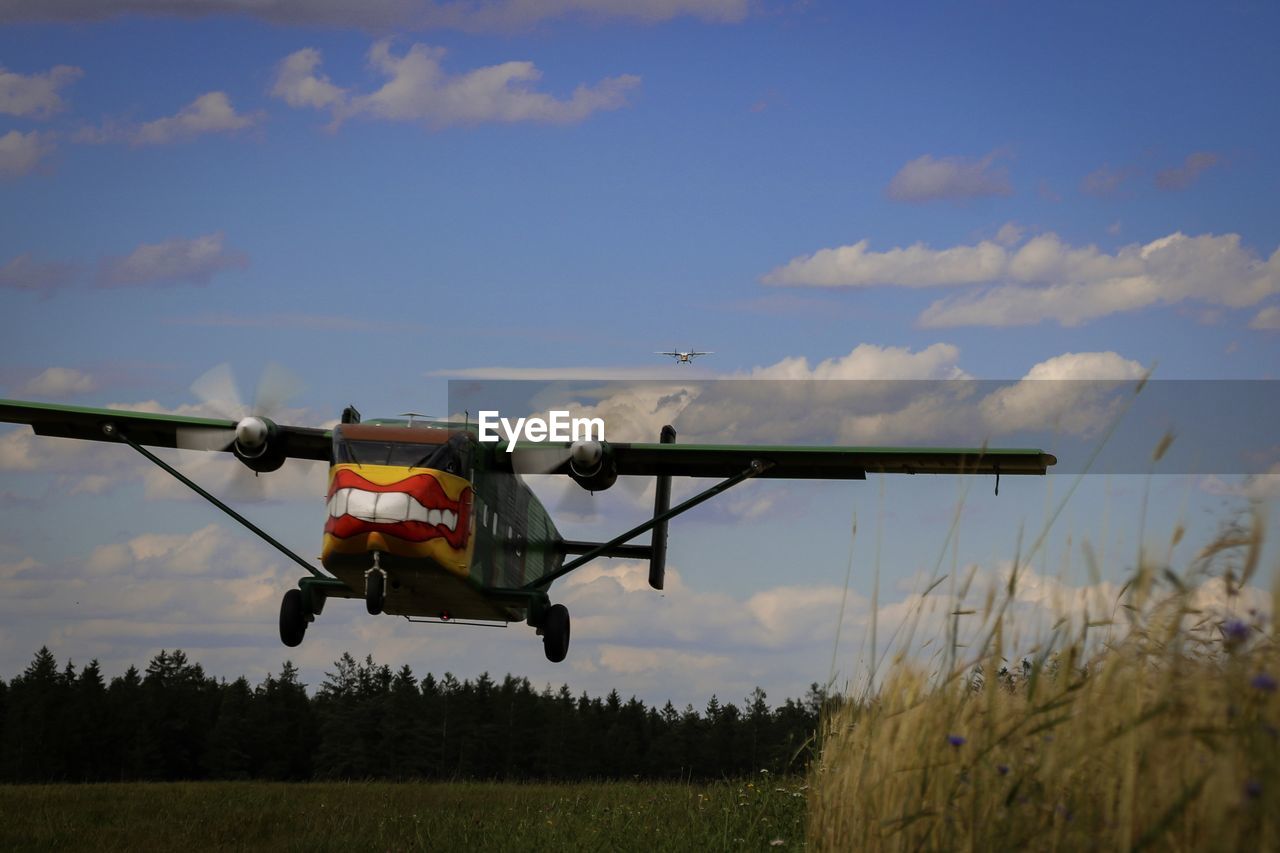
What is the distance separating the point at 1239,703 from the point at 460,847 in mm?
9148

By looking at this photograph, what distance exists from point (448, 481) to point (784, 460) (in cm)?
664

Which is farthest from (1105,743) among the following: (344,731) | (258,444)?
(344,731)

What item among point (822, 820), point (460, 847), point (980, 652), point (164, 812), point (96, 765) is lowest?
point (96, 765)

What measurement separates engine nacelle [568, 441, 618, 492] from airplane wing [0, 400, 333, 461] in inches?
173

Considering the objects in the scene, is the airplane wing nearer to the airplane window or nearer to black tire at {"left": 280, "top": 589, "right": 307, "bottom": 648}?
black tire at {"left": 280, "top": 589, "right": 307, "bottom": 648}

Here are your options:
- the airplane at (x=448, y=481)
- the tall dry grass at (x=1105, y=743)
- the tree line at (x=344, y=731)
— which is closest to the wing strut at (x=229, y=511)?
the airplane at (x=448, y=481)

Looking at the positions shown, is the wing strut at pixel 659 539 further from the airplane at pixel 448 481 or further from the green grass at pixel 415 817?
the green grass at pixel 415 817

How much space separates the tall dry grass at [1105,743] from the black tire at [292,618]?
49.5 feet

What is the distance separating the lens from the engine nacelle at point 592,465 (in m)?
21.8

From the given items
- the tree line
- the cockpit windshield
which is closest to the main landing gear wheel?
the cockpit windshield

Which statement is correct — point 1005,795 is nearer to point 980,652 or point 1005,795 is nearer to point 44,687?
point 980,652

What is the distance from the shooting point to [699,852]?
1027 centimetres

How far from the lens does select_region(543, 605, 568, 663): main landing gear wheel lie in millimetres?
21797

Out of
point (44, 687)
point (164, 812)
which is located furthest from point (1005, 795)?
point (44, 687)
